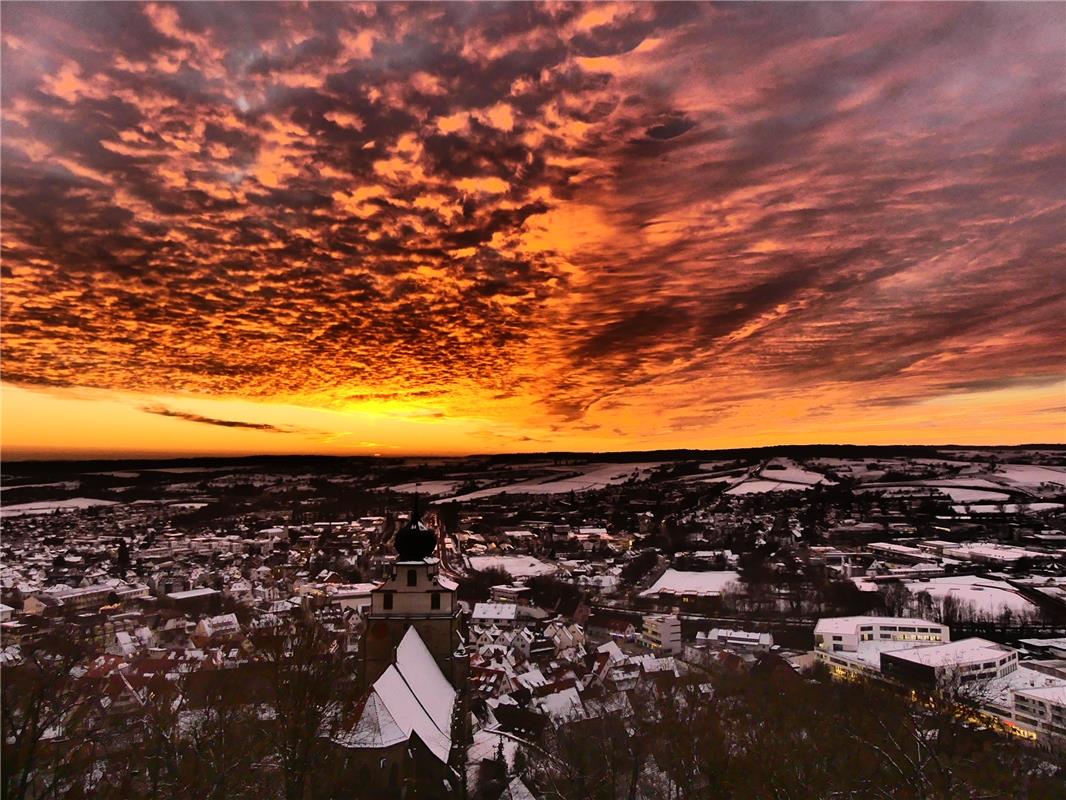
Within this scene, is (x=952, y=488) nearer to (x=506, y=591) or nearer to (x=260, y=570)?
(x=506, y=591)

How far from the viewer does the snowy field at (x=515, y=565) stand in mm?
82562

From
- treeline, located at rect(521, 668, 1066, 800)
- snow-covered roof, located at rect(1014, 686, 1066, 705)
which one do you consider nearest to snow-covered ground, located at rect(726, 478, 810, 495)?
snow-covered roof, located at rect(1014, 686, 1066, 705)

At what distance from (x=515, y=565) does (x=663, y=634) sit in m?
37.0

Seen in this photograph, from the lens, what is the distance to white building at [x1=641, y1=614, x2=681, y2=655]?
5172 centimetres

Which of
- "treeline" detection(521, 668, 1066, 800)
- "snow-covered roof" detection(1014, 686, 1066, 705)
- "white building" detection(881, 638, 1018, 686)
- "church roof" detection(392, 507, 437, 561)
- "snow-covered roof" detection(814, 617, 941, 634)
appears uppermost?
"church roof" detection(392, 507, 437, 561)

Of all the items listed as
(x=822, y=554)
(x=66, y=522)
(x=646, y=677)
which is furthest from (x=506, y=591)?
(x=66, y=522)

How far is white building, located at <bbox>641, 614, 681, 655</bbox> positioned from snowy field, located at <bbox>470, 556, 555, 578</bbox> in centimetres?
2741

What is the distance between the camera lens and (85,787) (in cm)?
1820

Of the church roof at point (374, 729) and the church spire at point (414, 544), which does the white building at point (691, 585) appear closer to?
the church spire at point (414, 544)

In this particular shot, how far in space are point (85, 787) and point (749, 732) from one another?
1802cm

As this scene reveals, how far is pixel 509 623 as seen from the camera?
196 feet

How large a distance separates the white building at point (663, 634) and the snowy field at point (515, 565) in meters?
27.4

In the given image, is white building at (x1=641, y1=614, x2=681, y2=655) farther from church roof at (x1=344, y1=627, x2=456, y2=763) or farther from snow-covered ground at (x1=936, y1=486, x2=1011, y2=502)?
snow-covered ground at (x1=936, y1=486, x2=1011, y2=502)

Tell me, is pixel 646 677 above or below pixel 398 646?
below
